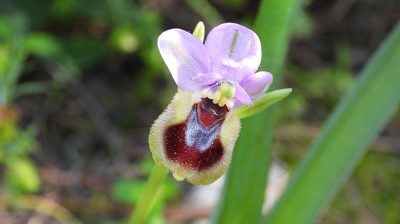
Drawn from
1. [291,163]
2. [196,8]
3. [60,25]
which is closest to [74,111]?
[60,25]

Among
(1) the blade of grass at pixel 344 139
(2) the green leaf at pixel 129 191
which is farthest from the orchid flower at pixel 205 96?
(2) the green leaf at pixel 129 191

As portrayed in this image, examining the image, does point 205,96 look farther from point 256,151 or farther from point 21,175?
point 21,175

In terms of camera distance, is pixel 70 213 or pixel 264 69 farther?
pixel 70 213

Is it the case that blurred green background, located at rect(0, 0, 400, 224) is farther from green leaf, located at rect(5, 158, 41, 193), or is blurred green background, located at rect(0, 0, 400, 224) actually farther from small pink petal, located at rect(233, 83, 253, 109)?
small pink petal, located at rect(233, 83, 253, 109)

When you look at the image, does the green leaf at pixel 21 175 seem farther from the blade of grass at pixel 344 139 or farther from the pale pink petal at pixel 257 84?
the pale pink petal at pixel 257 84

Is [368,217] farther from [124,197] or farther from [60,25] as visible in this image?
[60,25]

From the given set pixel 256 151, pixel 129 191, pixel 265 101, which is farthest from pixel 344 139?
pixel 129 191

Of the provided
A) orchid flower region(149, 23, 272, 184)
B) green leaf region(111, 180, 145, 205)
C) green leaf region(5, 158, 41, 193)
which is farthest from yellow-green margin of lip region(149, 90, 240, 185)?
green leaf region(5, 158, 41, 193)
